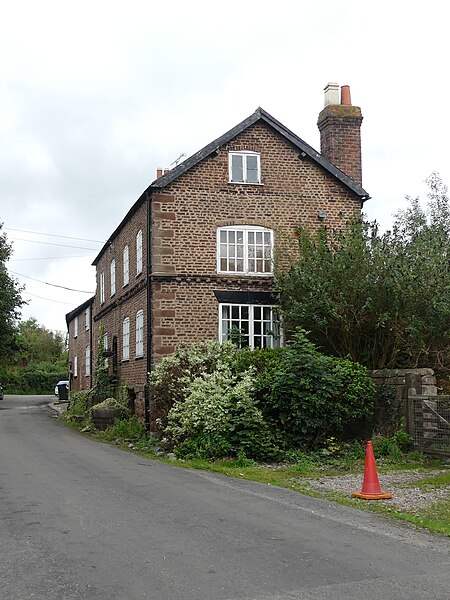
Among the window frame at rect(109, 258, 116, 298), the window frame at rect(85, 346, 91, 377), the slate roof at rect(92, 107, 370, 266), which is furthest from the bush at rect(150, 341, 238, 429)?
the window frame at rect(85, 346, 91, 377)

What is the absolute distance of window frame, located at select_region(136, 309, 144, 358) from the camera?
23219mm

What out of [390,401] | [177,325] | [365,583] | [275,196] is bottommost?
[365,583]

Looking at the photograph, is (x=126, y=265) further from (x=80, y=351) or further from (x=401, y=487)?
(x=401, y=487)

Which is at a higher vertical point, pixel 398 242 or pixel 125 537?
pixel 398 242

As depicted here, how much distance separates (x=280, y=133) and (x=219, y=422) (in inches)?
417

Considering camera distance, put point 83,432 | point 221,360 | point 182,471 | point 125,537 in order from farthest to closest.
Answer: point 83,432 → point 221,360 → point 182,471 → point 125,537

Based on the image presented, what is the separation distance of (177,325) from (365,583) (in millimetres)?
15704

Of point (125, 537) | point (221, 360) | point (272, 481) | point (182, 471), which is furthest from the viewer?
point (221, 360)

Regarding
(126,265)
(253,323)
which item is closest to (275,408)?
(253,323)

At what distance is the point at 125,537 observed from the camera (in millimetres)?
8367

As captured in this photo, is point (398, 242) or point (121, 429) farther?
point (121, 429)

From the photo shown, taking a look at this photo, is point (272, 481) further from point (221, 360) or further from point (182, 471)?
point (221, 360)

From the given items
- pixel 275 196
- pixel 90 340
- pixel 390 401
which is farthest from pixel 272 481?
pixel 90 340

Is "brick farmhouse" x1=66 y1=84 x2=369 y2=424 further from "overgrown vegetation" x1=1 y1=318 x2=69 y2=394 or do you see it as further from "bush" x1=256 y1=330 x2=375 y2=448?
"overgrown vegetation" x1=1 y1=318 x2=69 y2=394
